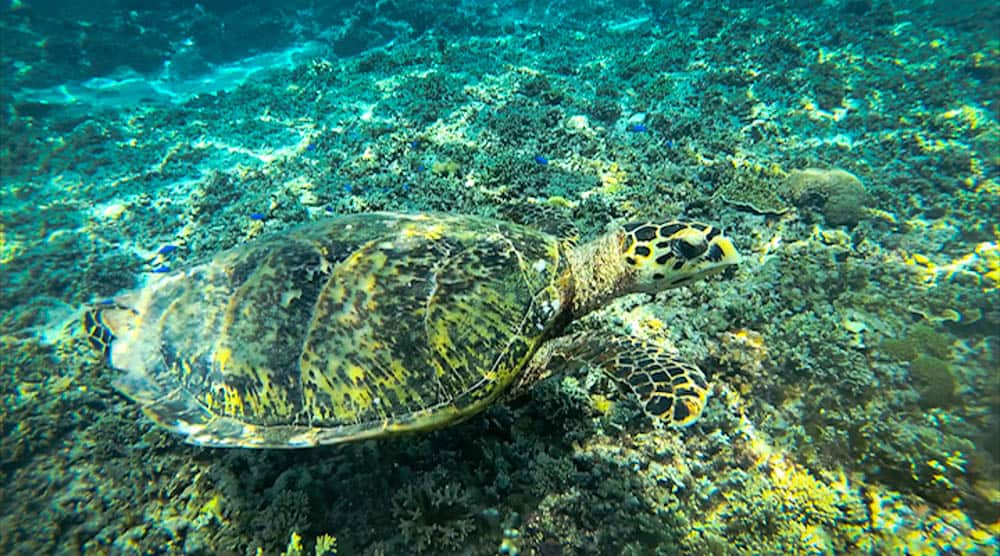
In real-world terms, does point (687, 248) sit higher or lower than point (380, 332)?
higher

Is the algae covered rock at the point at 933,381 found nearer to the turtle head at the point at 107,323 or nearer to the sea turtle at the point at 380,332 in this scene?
the sea turtle at the point at 380,332

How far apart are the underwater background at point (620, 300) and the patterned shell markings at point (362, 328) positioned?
707 mm

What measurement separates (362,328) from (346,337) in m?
0.10

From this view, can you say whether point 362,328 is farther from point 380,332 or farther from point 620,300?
point 620,300

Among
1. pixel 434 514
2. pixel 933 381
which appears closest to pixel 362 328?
pixel 434 514

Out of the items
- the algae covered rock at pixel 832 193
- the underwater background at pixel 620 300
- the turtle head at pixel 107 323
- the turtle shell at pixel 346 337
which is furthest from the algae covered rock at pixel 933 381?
the turtle head at pixel 107 323

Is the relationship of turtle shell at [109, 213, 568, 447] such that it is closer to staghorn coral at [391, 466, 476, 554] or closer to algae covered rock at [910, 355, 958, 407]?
staghorn coral at [391, 466, 476, 554]

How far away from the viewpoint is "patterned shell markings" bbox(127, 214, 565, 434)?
2.11m

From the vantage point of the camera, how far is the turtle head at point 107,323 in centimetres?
265

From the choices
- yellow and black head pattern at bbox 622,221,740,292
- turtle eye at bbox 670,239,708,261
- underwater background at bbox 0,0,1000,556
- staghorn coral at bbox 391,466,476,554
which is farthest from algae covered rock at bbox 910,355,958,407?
staghorn coral at bbox 391,466,476,554

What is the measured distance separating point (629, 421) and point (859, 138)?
7.59 meters

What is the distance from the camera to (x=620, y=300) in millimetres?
3578

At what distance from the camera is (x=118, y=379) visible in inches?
96.1

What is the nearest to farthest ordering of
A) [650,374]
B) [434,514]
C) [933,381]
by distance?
[650,374]
[434,514]
[933,381]
